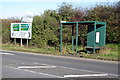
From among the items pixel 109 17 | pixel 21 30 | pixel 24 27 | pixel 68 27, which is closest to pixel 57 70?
pixel 109 17

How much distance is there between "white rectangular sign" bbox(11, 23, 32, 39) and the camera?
26.2 metres

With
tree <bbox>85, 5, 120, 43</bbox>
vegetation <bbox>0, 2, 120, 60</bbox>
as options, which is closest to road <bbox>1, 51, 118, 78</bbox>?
vegetation <bbox>0, 2, 120, 60</bbox>

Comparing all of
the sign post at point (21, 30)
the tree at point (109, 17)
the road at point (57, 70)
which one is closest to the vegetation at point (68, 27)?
the tree at point (109, 17)

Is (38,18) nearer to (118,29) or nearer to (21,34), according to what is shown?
(21,34)

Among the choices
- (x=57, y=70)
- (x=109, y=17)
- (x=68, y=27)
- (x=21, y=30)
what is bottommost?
(x=57, y=70)

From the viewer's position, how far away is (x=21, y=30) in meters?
27.2

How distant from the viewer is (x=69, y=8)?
27.3 meters

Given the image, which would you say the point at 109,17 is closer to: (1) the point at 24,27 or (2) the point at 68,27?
(2) the point at 68,27

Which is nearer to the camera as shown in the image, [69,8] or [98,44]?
[98,44]

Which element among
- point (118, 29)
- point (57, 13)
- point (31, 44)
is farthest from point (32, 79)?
point (57, 13)

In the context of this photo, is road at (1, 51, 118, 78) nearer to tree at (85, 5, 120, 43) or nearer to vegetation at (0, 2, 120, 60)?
vegetation at (0, 2, 120, 60)

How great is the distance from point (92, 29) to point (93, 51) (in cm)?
247

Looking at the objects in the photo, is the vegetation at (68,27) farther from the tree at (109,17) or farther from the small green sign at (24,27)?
the small green sign at (24,27)

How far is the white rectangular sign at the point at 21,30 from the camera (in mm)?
26166
